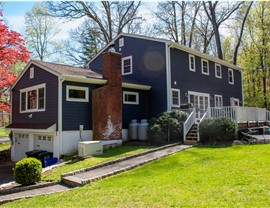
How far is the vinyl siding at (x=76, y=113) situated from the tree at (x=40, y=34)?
75.4ft

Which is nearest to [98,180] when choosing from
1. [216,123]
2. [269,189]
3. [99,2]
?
[269,189]

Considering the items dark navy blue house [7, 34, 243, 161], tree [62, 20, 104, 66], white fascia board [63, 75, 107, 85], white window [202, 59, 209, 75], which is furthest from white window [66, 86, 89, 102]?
tree [62, 20, 104, 66]

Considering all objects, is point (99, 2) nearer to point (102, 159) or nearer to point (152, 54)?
point (152, 54)

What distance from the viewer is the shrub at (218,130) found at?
40.9 feet

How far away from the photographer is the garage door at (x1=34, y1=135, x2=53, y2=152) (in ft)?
43.5

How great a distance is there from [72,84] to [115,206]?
870cm

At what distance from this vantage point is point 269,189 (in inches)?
205

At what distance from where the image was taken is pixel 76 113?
507 inches

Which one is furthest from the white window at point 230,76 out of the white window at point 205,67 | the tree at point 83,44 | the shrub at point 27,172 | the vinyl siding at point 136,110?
the shrub at point 27,172

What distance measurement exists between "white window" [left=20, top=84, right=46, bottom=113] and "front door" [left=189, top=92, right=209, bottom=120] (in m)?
9.87

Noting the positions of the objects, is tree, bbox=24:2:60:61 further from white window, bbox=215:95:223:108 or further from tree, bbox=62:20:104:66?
white window, bbox=215:95:223:108

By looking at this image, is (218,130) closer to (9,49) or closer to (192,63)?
(192,63)

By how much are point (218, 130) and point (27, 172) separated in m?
8.80

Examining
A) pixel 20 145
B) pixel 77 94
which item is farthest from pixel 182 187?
pixel 20 145
